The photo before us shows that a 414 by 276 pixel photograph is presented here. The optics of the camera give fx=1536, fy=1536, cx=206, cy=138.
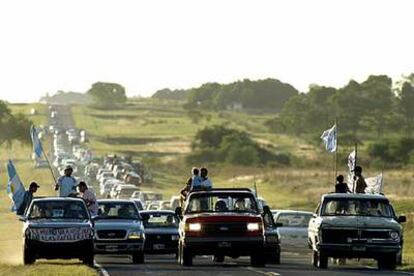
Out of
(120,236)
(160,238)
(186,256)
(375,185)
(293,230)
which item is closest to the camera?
(186,256)

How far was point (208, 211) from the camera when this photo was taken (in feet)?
110

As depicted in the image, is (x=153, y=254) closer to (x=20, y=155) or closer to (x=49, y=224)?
(x=49, y=224)

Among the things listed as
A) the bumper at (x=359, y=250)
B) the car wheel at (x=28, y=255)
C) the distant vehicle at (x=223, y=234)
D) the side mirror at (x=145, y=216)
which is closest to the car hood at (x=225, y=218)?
the distant vehicle at (x=223, y=234)

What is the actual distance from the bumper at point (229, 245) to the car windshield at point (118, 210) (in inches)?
185

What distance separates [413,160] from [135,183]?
34010 millimetres

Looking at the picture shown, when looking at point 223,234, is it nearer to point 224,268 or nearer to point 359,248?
point 224,268

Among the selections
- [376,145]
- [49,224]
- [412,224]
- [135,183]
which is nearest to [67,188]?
[49,224]

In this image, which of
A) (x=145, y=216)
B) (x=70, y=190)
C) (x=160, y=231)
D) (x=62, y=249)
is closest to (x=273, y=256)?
(x=145, y=216)

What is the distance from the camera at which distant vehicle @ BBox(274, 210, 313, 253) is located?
48312mm

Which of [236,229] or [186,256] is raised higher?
[236,229]

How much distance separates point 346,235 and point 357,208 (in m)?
1.00

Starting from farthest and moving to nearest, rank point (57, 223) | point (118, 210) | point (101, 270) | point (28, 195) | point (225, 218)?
point (118, 210), point (28, 195), point (57, 223), point (225, 218), point (101, 270)

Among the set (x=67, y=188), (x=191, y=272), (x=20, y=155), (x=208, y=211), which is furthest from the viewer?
(x=20, y=155)

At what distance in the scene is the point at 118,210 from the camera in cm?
3794
